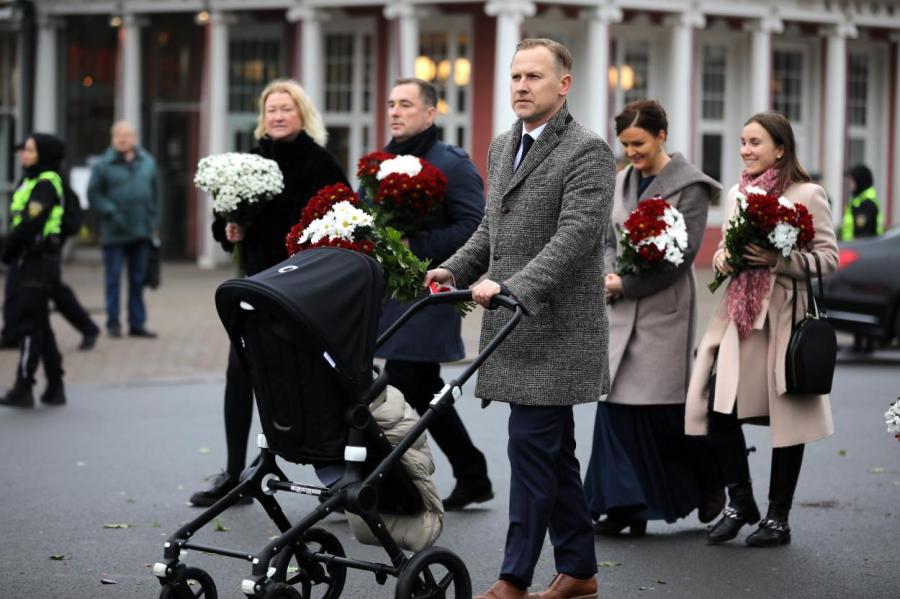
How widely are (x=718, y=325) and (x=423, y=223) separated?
1461 millimetres

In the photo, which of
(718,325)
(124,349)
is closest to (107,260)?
(124,349)

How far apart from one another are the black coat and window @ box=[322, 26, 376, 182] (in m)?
19.9

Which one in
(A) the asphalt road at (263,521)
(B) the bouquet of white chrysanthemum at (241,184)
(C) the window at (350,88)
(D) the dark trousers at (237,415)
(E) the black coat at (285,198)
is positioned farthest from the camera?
(C) the window at (350,88)

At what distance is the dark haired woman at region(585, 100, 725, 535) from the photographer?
286 inches

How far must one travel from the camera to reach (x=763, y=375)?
23.7 ft

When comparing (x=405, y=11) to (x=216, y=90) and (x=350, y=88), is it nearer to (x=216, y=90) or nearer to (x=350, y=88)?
(x=350, y=88)

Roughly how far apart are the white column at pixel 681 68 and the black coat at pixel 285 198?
19777 millimetres

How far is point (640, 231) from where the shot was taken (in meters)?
7.07

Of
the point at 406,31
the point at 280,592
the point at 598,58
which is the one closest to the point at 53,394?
the point at 280,592

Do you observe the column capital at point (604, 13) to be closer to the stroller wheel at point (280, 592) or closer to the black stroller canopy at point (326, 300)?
the black stroller canopy at point (326, 300)

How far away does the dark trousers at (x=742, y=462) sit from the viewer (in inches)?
283

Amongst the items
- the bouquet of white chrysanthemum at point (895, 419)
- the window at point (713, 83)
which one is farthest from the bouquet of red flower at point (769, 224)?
the window at point (713, 83)

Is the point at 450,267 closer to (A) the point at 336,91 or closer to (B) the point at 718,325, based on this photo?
(B) the point at 718,325

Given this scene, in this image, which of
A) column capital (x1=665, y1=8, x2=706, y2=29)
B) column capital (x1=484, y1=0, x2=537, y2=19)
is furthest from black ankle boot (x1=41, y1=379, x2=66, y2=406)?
column capital (x1=665, y1=8, x2=706, y2=29)
